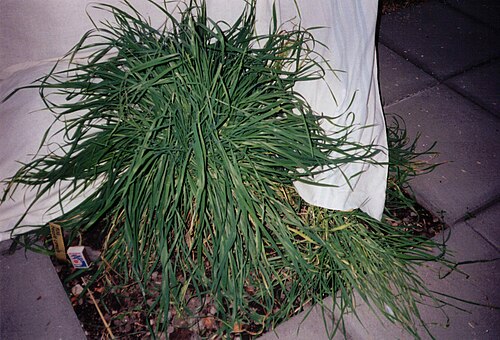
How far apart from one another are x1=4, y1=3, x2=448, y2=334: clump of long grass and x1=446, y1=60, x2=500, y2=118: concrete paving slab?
109 centimetres

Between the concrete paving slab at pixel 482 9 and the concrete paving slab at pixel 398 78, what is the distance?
2.62ft

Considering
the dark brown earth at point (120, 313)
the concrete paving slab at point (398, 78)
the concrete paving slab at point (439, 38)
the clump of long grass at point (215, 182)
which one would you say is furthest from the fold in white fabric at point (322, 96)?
the concrete paving slab at point (439, 38)

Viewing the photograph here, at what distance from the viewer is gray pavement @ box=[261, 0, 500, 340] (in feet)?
5.01

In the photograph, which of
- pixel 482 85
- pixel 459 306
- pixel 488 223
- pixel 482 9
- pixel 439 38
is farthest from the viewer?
pixel 482 9

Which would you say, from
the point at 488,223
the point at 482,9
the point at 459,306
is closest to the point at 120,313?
the point at 459,306

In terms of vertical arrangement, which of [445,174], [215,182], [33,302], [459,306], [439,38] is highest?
[215,182]

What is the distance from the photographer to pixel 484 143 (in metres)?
2.17

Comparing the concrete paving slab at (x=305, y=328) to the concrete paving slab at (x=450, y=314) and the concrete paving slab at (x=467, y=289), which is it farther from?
the concrete paving slab at (x=467, y=289)

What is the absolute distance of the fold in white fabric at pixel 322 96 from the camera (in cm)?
162

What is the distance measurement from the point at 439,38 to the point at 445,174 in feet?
3.86

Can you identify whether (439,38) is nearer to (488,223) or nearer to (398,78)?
(398,78)

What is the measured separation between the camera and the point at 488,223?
6.00 ft

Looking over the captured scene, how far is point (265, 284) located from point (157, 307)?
37 centimetres

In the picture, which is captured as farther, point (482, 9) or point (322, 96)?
point (482, 9)
